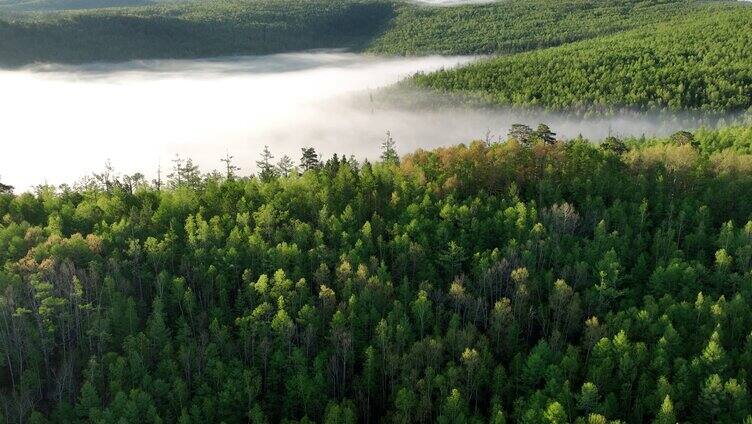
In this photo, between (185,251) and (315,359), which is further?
(185,251)

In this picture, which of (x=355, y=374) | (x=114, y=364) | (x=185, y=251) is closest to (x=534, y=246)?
(x=355, y=374)

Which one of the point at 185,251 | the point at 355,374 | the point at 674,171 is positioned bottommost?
the point at 355,374

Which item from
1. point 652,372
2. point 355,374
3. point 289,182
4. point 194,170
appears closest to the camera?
point 652,372

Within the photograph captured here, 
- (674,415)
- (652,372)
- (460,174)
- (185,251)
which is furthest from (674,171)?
(185,251)

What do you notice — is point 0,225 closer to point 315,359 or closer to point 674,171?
point 315,359

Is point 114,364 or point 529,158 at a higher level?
point 529,158

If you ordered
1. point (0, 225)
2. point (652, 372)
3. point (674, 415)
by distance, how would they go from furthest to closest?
point (0, 225) < point (652, 372) < point (674, 415)

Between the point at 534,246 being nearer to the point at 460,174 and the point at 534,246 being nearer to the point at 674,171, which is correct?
the point at 460,174
